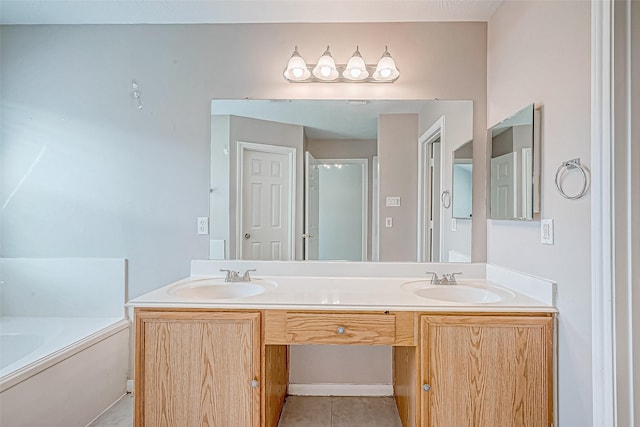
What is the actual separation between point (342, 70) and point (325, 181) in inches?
25.8

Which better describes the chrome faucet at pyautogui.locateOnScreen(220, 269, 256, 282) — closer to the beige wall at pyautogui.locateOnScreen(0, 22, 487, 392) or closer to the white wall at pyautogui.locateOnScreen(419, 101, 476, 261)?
the beige wall at pyautogui.locateOnScreen(0, 22, 487, 392)

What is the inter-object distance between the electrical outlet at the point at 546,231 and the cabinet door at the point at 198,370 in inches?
49.9

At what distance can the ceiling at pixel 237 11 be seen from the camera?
71.7 inches

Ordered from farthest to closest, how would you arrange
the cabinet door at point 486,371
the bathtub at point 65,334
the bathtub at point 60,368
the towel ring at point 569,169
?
the bathtub at point 65,334, the bathtub at point 60,368, the cabinet door at point 486,371, the towel ring at point 569,169

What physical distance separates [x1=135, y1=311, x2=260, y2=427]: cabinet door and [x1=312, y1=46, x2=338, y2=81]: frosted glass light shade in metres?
1.36

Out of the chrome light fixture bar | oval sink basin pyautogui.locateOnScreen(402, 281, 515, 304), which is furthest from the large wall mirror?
oval sink basin pyautogui.locateOnScreen(402, 281, 515, 304)

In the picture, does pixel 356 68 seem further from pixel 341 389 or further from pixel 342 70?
pixel 341 389

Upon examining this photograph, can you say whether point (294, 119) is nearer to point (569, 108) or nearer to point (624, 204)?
point (569, 108)

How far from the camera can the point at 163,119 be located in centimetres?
203

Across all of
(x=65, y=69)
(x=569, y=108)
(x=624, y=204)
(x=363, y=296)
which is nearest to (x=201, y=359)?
(x=363, y=296)

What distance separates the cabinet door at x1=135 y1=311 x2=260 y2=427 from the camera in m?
1.43

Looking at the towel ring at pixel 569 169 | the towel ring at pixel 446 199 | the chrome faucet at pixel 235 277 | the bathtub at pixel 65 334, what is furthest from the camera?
the towel ring at pixel 446 199

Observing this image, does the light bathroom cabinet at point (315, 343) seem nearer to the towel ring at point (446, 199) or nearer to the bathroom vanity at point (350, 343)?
the bathroom vanity at point (350, 343)

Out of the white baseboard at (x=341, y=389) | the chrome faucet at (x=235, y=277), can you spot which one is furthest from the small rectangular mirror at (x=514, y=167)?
the chrome faucet at (x=235, y=277)
